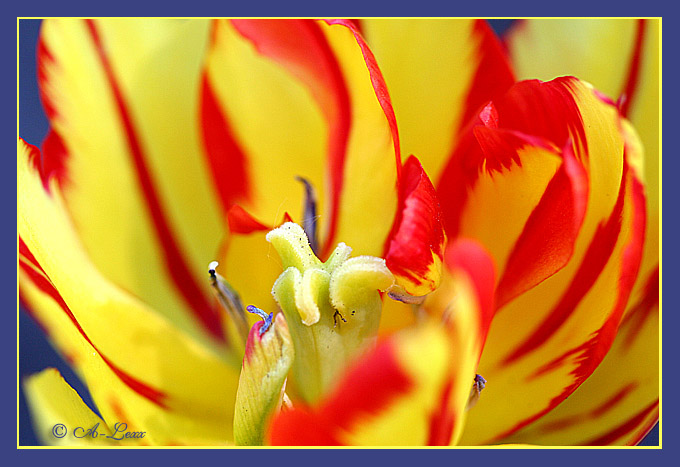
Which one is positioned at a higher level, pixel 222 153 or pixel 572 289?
pixel 222 153

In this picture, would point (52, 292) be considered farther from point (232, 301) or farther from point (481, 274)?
point (481, 274)

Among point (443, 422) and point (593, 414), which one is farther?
point (593, 414)

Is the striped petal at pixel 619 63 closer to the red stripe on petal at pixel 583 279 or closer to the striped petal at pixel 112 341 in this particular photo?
the red stripe on petal at pixel 583 279

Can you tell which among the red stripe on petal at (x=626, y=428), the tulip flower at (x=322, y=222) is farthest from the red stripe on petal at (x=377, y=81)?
the red stripe on petal at (x=626, y=428)

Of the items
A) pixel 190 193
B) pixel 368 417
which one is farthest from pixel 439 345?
pixel 190 193

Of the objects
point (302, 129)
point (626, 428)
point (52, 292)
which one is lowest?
point (626, 428)

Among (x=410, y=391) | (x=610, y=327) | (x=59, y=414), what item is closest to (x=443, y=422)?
(x=410, y=391)

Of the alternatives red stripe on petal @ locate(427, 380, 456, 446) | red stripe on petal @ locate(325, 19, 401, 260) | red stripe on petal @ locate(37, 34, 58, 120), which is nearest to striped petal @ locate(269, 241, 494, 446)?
red stripe on petal @ locate(427, 380, 456, 446)
